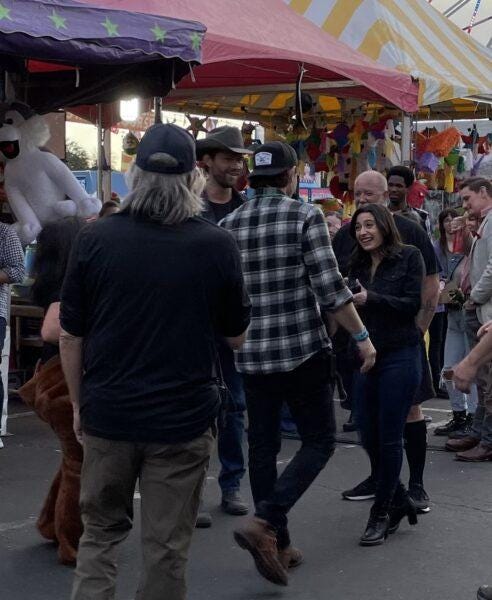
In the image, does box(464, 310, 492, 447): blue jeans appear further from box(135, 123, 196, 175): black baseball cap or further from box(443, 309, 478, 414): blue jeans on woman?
box(135, 123, 196, 175): black baseball cap

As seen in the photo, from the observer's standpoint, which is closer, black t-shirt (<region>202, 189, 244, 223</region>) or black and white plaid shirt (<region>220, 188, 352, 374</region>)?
black and white plaid shirt (<region>220, 188, 352, 374</region>)

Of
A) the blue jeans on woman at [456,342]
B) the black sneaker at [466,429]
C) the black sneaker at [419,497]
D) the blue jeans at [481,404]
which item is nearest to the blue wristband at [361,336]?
the black sneaker at [419,497]

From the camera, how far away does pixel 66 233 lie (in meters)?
4.59

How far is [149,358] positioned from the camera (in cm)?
333

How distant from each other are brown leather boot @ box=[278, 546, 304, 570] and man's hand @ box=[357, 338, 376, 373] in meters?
0.90

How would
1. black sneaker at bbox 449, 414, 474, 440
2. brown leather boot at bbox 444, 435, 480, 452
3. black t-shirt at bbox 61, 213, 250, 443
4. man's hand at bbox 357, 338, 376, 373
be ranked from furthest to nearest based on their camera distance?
black sneaker at bbox 449, 414, 474, 440 → brown leather boot at bbox 444, 435, 480, 452 → man's hand at bbox 357, 338, 376, 373 → black t-shirt at bbox 61, 213, 250, 443

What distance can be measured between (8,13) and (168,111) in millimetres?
6614

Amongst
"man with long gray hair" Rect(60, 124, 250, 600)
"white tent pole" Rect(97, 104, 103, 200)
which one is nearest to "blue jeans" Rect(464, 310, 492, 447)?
"man with long gray hair" Rect(60, 124, 250, 600)

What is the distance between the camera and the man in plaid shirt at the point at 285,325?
4.51 meters

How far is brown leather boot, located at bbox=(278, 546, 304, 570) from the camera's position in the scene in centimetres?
471

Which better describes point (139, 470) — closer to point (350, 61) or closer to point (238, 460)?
point (238, 460)

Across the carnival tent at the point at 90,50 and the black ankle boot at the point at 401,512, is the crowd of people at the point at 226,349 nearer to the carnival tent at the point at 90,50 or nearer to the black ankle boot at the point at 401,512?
the black ankle boot at the point at 401,512

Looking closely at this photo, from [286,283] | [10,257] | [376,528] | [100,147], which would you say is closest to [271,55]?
[100,147]

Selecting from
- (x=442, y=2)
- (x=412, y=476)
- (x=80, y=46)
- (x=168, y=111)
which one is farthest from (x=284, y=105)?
(x=412, y=476)
